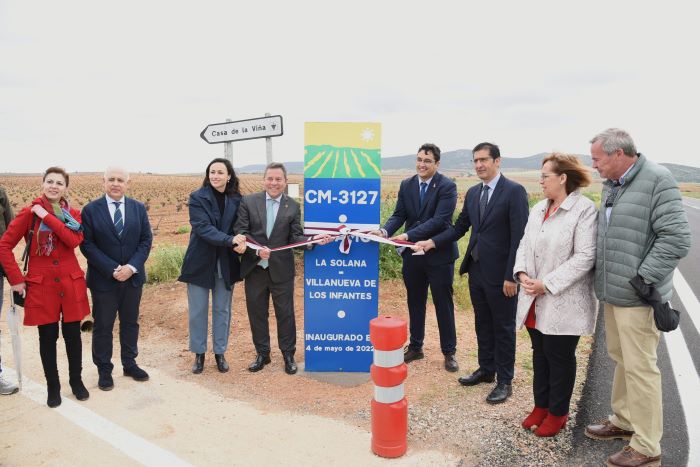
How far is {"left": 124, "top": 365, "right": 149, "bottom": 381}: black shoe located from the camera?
520cm

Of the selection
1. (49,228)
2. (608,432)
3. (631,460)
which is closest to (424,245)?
(608,432)

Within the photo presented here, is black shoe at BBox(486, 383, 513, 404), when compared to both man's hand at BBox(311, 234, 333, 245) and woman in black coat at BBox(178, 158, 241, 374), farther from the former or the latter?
woman in black coat at BBox(178, 158, 241, 374)

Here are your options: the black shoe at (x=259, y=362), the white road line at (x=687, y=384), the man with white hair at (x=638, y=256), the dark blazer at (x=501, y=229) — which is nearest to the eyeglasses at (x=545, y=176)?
the man with white hair at (x=638, y=256)

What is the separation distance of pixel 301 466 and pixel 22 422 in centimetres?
253

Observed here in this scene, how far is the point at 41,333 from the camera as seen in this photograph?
15.0ft

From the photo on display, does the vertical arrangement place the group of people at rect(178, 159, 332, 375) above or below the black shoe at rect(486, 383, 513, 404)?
above

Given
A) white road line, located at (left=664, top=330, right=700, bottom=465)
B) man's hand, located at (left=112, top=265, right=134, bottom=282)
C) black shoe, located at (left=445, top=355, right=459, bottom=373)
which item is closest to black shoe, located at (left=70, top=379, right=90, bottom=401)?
man's hand, located at (left=112, top=265, right=134, bottom=282)

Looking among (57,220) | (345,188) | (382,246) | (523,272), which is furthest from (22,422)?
(382,246)

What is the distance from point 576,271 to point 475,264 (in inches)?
49.2

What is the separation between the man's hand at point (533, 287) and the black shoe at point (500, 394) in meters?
1.17

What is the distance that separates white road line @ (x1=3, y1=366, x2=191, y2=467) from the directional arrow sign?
3.84m

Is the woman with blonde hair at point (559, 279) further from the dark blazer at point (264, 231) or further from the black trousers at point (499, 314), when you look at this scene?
the dark blazer at point (264, 231)

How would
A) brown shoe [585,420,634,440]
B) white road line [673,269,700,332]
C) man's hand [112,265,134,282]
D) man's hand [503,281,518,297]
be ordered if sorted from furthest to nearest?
white road line [673,269,700,332] → man's hand [112,265,134,282] → man's hand [503,281,518,297] → brown shoe [585,420,634,440]

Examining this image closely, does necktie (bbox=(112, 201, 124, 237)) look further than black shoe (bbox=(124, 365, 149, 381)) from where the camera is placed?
No
